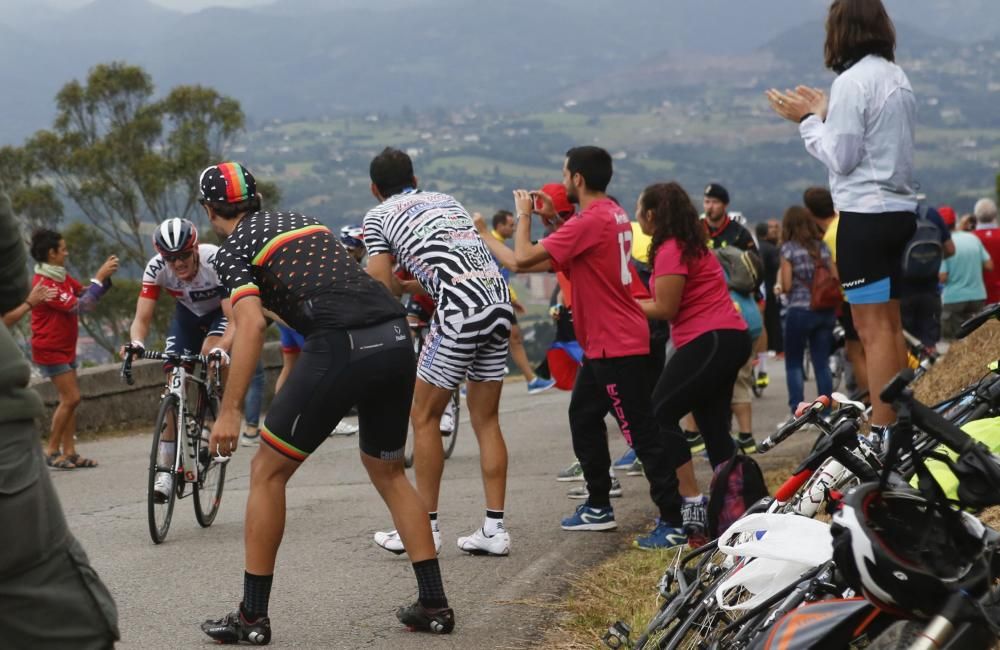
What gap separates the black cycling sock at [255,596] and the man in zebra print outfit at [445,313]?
64.2 inches

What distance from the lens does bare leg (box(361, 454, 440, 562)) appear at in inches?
234

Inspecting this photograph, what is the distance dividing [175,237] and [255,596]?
12.5 ft

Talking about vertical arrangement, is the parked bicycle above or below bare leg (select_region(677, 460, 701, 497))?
above

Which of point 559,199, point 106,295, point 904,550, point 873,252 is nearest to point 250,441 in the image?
point 559,199

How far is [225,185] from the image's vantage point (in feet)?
20.5

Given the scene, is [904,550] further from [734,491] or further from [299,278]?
[299,278]

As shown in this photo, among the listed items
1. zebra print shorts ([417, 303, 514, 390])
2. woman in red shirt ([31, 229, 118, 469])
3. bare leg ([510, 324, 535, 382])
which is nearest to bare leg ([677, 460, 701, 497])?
zebra print shorts ([417, 303, 514, 390])

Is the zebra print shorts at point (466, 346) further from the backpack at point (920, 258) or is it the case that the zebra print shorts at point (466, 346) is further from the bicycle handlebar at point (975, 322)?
the bicycle handlebar at point (975, 322)

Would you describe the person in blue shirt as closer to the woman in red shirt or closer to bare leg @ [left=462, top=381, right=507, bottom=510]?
bare leg @ [left=462, top=381, right=507, bottom=510]

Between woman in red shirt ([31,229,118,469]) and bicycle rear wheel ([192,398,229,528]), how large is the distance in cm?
349

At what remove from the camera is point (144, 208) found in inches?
1966

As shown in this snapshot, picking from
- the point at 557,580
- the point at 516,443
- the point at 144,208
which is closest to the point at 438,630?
the point at 557,580

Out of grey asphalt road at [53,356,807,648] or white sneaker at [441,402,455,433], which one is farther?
white sneaker at [441,402,455,433]

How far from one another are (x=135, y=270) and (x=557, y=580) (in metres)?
55.3
